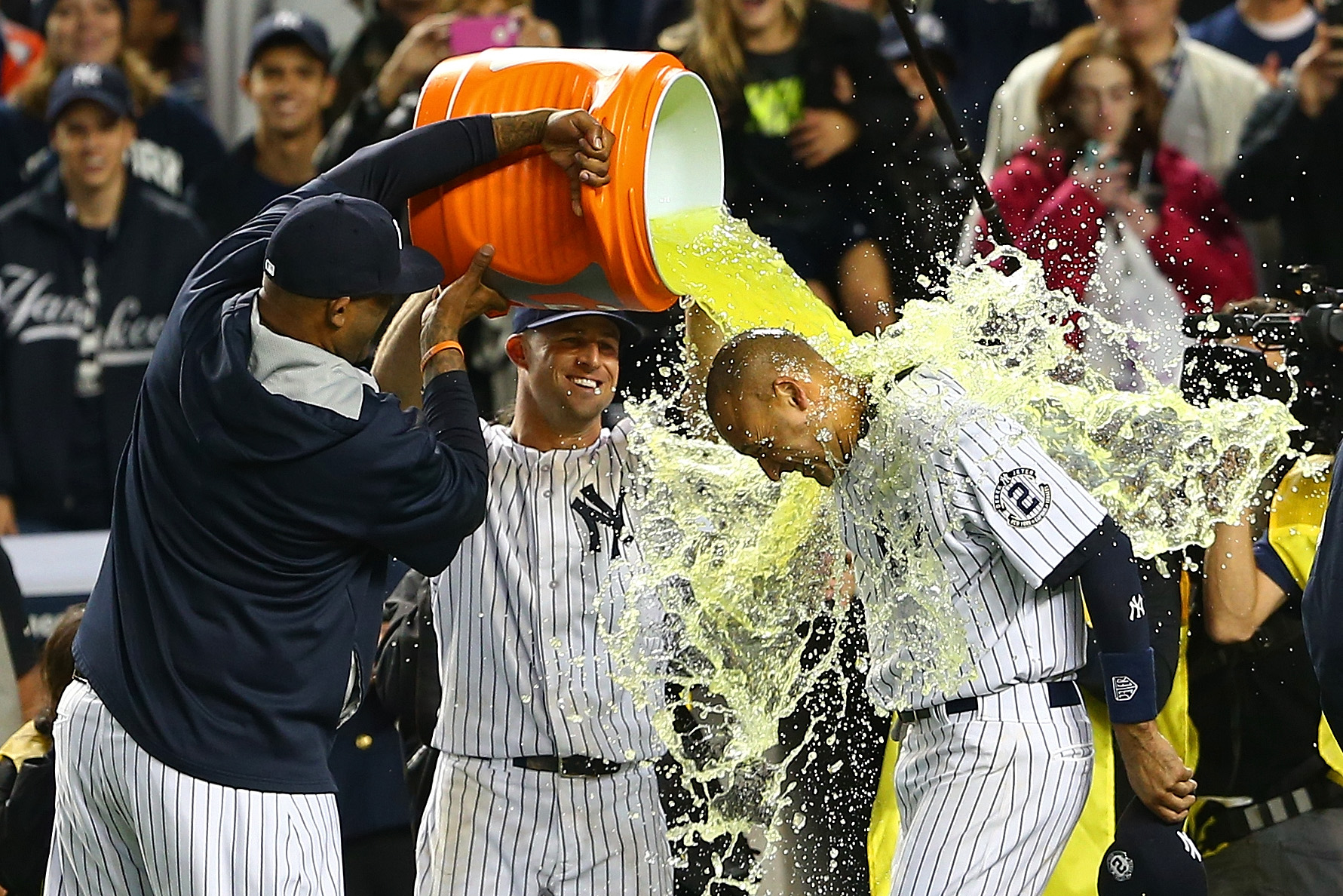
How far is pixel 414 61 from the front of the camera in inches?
265

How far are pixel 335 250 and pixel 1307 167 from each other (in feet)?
14.3

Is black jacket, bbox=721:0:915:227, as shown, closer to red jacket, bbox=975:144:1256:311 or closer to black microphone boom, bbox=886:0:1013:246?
red jacket, bbox=975:144:1256:311

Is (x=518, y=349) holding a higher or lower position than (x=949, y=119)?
lower

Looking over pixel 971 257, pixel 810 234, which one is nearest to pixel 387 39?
pixel 810 234

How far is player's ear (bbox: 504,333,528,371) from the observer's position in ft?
14.7

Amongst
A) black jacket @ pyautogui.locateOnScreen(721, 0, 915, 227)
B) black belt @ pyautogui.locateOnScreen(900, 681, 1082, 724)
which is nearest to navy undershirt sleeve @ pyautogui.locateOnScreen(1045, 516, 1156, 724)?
black belt @ pyautogui.locateOnScreen(900, 681, 1082, 724)

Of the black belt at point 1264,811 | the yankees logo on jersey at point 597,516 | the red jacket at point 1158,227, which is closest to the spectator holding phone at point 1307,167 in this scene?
the red jacket at point 1158,227

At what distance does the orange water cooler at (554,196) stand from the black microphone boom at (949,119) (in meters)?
0.84

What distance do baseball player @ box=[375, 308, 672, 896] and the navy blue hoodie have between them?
2.01 feet

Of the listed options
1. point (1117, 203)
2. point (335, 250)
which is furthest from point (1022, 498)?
point (1117, 203)

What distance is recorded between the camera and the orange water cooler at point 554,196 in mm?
3771

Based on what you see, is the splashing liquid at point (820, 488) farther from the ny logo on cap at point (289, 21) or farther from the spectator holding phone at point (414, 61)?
the ny logo on cap at point (289, 21)

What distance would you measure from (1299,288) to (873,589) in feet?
4.94

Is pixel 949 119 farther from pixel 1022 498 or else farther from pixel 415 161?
pixel 415 161
